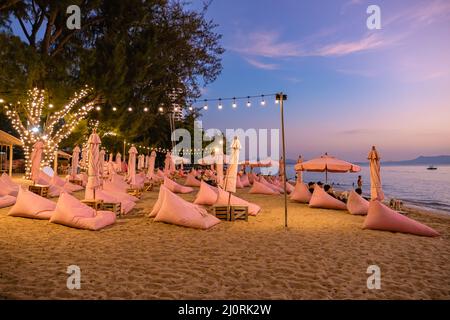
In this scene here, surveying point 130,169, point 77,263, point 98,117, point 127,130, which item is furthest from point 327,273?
point 127,130

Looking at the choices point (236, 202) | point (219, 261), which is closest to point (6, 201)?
point (236, 202)

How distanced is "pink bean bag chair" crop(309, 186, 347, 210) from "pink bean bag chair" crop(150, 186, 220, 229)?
4920 millimetres

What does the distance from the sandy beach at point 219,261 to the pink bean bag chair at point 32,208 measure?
0.73 feet

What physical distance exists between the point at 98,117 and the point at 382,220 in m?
22.7

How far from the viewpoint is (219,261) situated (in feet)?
17.9

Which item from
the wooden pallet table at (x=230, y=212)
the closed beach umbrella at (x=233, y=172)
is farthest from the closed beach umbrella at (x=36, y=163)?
the closed beach umbrella at (x=233, y=172)

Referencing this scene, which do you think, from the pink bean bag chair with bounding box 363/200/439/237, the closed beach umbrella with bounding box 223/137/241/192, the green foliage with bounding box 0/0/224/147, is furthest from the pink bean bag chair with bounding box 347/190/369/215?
the green foliage with bounding box 0/0/224/147

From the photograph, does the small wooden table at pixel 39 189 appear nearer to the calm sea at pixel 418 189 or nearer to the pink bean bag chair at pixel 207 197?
the pink bean bag chair at pixel 207 197

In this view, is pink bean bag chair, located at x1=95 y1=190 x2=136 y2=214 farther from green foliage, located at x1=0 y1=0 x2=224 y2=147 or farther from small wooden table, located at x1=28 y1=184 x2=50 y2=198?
green foliage, located at x1=0 y1=0 x2=224 y2=147

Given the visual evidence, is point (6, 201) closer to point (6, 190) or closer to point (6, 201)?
point (6, 201)

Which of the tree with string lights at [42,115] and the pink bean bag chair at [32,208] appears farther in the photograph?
the tree with string lights at [42,115]

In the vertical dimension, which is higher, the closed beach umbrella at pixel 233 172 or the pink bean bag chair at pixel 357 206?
the closed beach umbrella at pixel 233 172

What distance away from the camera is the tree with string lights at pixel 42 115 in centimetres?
1991

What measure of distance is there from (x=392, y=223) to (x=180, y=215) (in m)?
5.15
